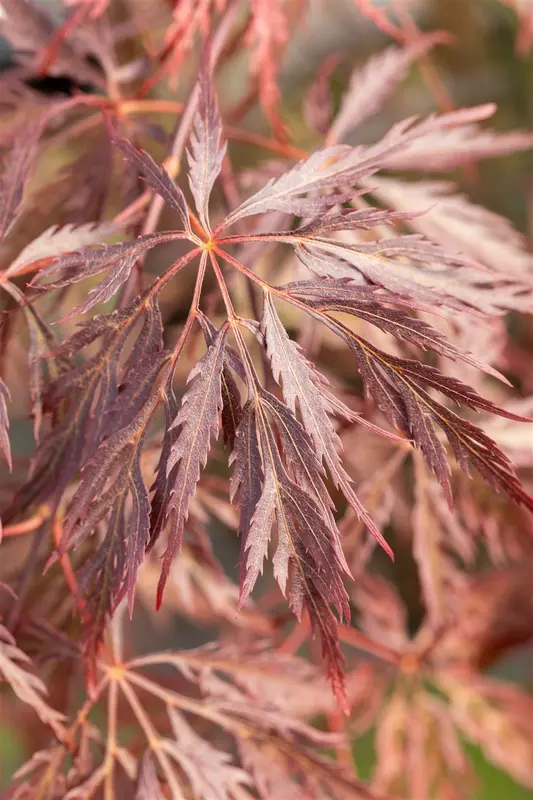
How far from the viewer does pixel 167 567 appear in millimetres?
315

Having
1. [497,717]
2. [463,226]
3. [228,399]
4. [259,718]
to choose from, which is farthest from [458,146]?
[497,717]

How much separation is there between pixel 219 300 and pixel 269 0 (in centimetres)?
23

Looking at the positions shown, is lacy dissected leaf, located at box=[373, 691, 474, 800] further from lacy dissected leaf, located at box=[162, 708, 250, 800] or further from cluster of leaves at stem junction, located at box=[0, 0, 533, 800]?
lacy dissected leaf, located at box=[162, 708, 250, 800]

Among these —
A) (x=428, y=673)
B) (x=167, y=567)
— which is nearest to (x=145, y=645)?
(x=428, y=673)

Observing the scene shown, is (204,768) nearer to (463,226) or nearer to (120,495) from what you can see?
(120,495)

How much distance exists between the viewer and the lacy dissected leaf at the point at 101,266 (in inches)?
12.7

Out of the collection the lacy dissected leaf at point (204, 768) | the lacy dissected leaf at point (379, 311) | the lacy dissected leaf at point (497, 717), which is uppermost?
the lacy dissected leaf at point (379, 311)

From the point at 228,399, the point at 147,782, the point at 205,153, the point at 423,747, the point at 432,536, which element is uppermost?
the point at 205,153

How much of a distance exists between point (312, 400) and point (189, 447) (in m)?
0.06

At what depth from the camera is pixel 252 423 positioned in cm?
33

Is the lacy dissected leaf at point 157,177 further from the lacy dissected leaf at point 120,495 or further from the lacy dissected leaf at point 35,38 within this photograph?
the lacy dissected leaf at point 35,38

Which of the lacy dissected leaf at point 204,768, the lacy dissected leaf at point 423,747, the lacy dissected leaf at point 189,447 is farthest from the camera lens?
the lacy dissected leaf at point 423,747

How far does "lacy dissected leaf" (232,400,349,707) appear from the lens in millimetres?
320

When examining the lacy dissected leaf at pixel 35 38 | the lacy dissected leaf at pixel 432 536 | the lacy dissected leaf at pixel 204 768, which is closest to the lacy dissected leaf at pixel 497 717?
the lacy dissected leaf at pixel 432 536
